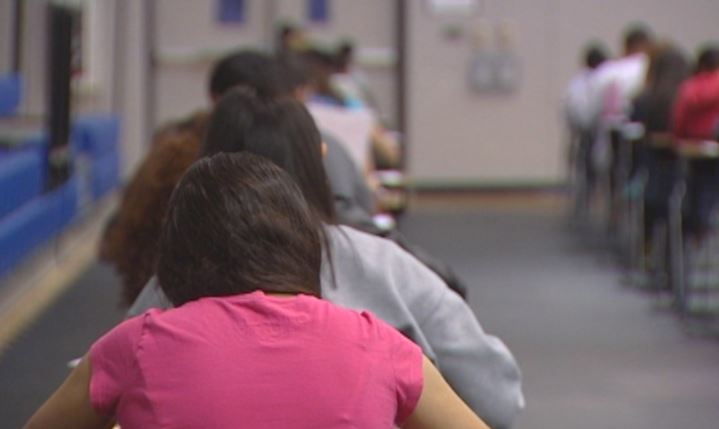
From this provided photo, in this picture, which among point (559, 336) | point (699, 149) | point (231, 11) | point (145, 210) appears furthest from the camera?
point (231, 11)

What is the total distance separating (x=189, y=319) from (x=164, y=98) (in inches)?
501

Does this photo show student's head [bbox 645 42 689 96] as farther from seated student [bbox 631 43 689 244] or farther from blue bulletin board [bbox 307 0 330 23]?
blue bulletin board [bbox 307 0 330 23]

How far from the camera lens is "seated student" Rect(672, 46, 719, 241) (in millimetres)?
7488

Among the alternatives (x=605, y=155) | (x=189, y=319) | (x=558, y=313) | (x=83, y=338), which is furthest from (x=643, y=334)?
(x=189, y=319)

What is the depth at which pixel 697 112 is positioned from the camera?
7.85m

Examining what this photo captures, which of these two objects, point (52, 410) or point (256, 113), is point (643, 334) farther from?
point (52, 410)

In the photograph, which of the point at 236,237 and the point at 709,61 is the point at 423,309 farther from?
the point at 709,61

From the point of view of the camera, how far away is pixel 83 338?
713 centimetres

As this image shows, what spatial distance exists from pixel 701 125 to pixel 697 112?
2.8 inches

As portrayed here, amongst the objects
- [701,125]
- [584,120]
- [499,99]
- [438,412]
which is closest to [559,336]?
[701,125]

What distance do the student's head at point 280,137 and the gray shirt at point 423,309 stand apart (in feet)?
0.35

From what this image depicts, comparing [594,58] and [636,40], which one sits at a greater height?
[636,40]

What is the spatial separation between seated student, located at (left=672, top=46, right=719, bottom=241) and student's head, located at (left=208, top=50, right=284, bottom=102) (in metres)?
3.17

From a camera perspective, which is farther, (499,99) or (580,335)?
(499,99)
